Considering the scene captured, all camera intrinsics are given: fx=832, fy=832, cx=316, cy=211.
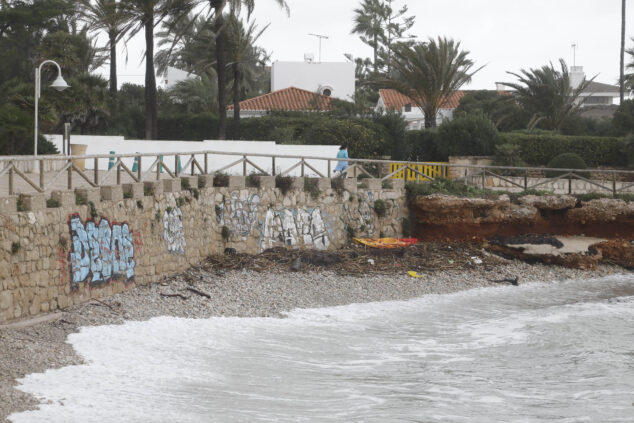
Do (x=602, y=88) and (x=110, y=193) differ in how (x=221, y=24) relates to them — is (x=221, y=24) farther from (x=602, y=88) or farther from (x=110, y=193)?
(x=602, y=88)

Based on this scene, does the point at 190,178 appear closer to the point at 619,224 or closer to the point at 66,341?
the point at 66,341

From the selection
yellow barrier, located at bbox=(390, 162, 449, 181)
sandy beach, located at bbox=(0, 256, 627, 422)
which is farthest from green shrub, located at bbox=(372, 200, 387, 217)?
sandy beach, located at bbox=(0, 256, 627, 422)

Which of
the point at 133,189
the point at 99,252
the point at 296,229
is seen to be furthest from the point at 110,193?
the point at 296,229

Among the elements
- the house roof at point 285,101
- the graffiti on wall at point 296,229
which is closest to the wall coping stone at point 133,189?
the graffiti on wall at point 296,229

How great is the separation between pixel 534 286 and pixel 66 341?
14951mm

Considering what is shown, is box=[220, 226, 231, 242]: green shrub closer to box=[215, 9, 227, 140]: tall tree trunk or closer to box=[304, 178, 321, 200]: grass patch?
box=[304, 178, 321, 200]: grass patch

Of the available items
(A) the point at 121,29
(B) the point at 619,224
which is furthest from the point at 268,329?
(A) the point at 121,29

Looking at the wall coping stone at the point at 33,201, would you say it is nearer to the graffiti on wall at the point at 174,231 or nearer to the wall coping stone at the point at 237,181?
the graffiti on wall at the point at 174,231

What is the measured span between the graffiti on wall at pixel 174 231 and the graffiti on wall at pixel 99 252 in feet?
5.75

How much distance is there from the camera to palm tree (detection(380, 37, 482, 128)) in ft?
133

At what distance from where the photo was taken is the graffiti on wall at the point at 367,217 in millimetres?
27641

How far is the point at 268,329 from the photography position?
18.4m

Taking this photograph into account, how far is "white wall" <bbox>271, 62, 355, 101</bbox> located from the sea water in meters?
43.9

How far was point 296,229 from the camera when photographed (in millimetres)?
26109
